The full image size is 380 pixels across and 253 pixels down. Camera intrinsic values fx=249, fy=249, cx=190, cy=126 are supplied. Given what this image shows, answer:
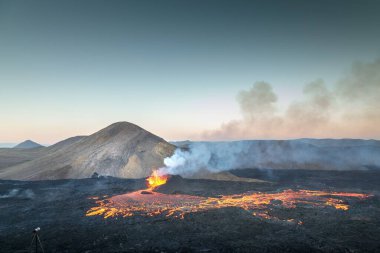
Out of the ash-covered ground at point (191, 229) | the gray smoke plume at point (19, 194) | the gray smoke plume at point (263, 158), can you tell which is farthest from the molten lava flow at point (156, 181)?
the gray smoke plume at point (19, 194)

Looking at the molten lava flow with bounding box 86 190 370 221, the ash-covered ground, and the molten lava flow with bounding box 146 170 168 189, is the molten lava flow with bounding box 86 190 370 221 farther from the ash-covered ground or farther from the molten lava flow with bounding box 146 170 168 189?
the molten lava flow with bounding box 146 170 168 189

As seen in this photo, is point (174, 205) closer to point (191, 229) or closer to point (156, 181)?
point (191, 229)

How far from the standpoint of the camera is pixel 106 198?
3158cm

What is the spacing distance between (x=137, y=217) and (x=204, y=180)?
70.2 feet

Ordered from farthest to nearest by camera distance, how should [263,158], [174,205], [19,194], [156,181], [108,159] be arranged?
[263,158] < [108,159] < [156,181] < [19,194] < [174,205]

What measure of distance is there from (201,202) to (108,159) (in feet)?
95.5

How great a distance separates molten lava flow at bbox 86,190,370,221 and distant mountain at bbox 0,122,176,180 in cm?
1603

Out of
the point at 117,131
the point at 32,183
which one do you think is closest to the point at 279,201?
the point at 32,183

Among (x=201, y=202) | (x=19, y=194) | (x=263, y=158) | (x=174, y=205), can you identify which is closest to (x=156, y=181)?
(x=201, y=202)

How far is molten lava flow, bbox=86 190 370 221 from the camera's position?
24.7 meters

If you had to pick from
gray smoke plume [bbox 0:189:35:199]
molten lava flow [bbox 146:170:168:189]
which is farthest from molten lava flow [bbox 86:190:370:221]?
gray smoke plume [bbox 0:189:35:199]

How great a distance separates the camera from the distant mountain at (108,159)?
48031 mm

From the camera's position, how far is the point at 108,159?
5150cm

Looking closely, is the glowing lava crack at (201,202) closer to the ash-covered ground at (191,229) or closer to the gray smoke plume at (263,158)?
the ash-covered ground at (191,229)
